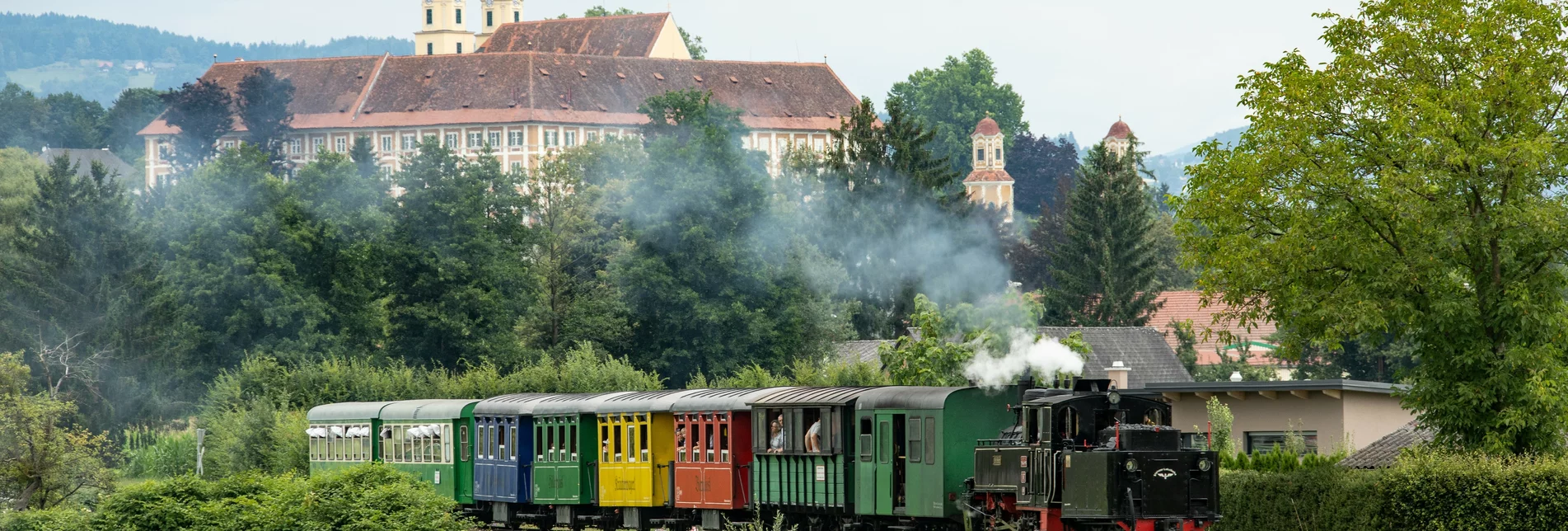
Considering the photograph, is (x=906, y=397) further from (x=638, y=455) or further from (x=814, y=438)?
(x=638, y=455)

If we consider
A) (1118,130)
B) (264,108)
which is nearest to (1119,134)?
(1118,130)

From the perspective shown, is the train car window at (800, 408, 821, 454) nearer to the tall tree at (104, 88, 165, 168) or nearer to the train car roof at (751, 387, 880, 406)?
the train car roof at (751, 387, 880, 406)

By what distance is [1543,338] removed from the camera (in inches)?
1120

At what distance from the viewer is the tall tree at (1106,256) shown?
102m

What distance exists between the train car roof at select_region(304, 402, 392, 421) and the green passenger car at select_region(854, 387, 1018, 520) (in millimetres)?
18470

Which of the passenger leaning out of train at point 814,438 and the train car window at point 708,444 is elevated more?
the passenger leaning out of train at point 814,438

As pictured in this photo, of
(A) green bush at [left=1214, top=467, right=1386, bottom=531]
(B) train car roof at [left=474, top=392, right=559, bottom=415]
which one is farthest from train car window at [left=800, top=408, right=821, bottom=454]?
(B) train car roof at [left=474, top=392, right=559, bottom=415]

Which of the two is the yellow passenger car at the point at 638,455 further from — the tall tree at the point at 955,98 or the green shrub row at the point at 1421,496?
the tall tree at the point at 955,98

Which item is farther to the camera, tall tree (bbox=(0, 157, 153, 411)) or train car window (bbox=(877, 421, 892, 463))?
tall tree (bbox=(0, 157, 153, 411))

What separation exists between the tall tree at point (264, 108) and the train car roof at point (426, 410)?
368 feet

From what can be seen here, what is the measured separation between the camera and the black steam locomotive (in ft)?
76.6

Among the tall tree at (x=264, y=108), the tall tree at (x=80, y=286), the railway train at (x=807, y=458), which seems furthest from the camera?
the tall tree at (x=264, y=108)

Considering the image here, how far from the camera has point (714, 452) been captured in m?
32.9

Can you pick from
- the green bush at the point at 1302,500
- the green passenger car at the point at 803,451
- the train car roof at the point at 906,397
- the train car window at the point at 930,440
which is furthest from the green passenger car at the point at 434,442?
the green bush at the point at 1302,500
